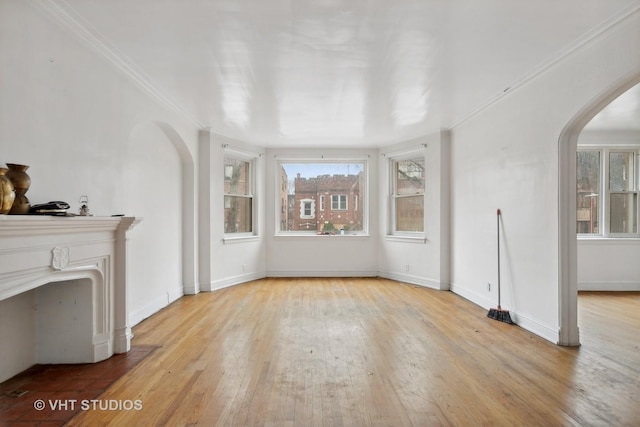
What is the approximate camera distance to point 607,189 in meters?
5.86

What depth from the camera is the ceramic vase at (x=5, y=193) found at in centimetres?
197

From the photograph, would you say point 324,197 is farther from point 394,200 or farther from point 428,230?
point 428,230

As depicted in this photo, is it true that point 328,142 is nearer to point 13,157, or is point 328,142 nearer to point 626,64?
point 626,64

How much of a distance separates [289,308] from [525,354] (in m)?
2.70

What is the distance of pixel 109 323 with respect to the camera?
3025mm

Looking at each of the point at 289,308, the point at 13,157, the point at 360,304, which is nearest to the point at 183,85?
the point at 13,157

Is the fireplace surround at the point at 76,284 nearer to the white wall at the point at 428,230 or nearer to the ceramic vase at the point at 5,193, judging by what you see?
the ceramic vase at the point at 5,193

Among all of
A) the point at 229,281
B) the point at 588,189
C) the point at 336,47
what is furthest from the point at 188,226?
the point at 588,189

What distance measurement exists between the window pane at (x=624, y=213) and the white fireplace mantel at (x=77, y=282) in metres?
7.03

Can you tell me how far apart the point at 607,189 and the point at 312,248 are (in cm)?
512

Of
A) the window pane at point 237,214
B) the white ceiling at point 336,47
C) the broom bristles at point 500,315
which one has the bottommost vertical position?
the broom bristles at point 500,315

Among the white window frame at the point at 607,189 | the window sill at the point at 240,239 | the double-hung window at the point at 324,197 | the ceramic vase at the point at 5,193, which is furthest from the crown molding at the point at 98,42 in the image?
the white window frame at the point at 607,189

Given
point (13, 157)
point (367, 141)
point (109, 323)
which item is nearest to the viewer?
point (13, 157)

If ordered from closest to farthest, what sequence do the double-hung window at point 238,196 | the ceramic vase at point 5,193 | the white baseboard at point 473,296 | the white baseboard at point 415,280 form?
the ceramic vase at point 5,193, the white baseboard at point 473,296, the white baseboard at point 415,280, the double-hung window at point 238,196
